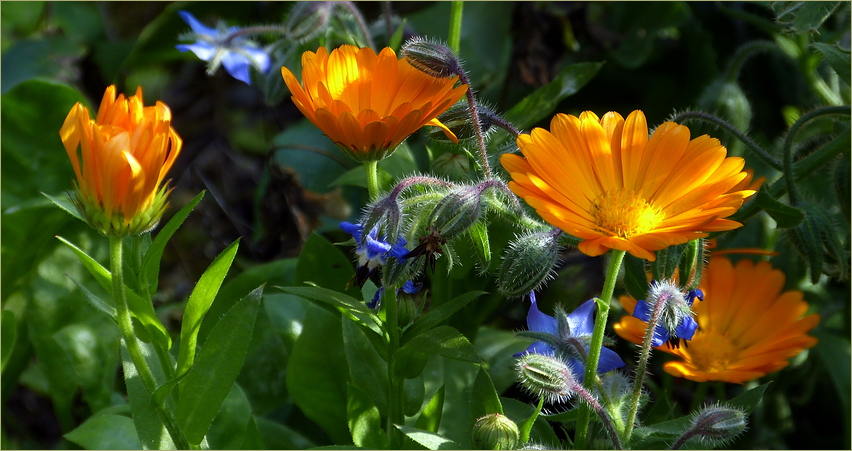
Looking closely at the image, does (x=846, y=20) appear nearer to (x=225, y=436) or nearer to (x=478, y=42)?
(x=478, y=42)

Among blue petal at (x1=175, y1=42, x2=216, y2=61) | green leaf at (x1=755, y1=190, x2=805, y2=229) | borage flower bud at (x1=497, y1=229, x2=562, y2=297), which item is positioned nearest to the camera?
borage flower bud at (x1=497, y1=229, x2=562, y2=297)

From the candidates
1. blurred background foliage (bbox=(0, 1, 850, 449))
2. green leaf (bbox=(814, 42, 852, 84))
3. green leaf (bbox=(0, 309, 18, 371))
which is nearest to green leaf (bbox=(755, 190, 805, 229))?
blurred background foliage (bbox=(0, 1, 850, 449))

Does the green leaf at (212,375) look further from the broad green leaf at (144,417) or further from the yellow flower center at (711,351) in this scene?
the yellow flower center at (711,351)

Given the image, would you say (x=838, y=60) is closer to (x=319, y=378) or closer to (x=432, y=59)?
(x=432, y=59)

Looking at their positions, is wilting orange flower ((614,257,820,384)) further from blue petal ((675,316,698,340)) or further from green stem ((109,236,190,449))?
green stem ((109,236,190,449))

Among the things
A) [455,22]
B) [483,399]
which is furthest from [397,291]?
[455,22]
